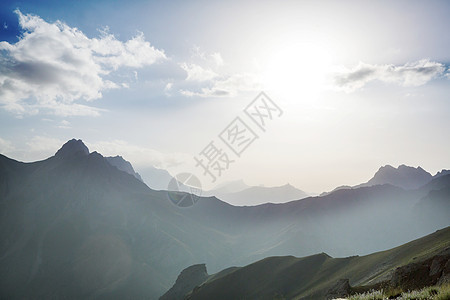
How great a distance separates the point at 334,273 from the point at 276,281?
17382mm

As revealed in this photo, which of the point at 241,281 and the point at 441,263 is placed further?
the point at 241,281

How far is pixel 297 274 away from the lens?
8431 cm

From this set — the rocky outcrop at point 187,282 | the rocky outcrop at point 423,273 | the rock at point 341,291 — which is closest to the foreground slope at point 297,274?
the rock at point 341,291

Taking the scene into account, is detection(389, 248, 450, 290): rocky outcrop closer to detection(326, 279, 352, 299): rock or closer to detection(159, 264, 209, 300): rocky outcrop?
detection(326, 279, 352, 299): rock

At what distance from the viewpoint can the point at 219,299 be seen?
8456 centimetres

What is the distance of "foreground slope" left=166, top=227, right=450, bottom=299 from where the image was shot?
64688mm

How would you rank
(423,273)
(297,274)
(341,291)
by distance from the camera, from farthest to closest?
(297,274) → (341,291) → (423,273)

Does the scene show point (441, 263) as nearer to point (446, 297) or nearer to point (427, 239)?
point (446, 297)

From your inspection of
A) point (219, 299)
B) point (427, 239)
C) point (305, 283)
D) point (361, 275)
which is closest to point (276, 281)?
point (305, 283)

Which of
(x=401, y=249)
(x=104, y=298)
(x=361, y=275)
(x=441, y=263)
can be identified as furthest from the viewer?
(x=104, y=298)

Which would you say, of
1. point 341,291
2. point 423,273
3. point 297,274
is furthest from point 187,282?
point 423,273

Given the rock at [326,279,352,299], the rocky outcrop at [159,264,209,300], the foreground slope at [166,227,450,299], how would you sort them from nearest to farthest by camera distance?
the rock at [326,279,352,299], the foreground slope at [166,227,450,299], the rocky outcrop at [159,264,209,300]

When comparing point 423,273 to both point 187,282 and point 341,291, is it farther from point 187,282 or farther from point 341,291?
point 187,282

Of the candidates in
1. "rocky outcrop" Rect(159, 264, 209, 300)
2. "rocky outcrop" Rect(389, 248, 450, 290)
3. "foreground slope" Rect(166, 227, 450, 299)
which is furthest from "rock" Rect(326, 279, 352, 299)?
"rocky outcrop" Rect(159, 264, 209, 300)
